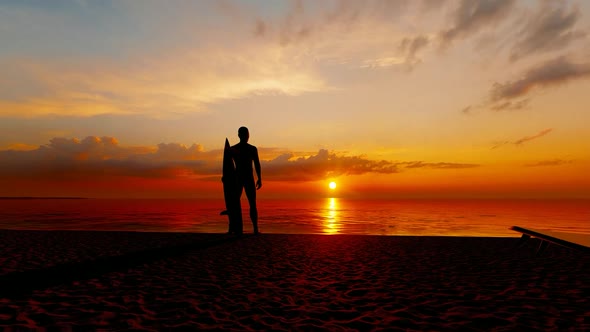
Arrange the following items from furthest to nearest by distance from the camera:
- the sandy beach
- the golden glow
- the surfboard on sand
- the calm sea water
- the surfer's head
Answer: the calm sea water
the golden glow
the surfboard on sand
the surfer's head
the sandy beach

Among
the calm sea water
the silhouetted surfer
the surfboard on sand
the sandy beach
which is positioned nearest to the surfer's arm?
the silhouetted surfer

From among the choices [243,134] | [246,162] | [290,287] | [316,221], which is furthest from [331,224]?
[290,287]

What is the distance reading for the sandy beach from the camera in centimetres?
471

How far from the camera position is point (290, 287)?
6.51 meters

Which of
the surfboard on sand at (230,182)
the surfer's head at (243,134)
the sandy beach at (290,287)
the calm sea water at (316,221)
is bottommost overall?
the calm sea water at (316,221)

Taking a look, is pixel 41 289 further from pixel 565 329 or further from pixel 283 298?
pixel 565 329

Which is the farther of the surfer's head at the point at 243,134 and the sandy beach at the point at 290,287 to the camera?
the surfer's head at the point at 243,134

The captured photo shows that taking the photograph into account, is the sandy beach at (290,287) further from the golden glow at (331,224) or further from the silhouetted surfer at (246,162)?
the golden glow at (331,224)

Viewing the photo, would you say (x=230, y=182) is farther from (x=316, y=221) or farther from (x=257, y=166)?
(x=316, y=221)

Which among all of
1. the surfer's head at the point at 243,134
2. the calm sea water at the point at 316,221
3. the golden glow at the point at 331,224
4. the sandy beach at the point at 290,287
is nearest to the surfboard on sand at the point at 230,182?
the surfer's head at the point at 243,134

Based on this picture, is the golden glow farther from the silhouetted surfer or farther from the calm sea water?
the silhouetted surfer

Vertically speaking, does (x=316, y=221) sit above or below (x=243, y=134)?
below

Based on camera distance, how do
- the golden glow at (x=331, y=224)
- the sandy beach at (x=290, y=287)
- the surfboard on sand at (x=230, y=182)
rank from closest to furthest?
the sandy beach at (x=290, y=287)
the surfboard on sand at (x=230, y=182)
the golden glow at (x=331, y=224)

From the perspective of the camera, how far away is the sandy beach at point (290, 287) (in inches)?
185
